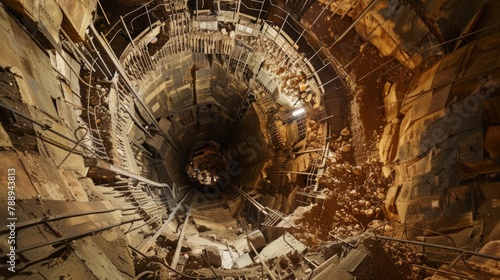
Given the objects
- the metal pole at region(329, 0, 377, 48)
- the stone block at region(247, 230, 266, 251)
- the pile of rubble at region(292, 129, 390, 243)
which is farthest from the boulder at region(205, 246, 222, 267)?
the metal pole at region(329, 0, 377, 48)

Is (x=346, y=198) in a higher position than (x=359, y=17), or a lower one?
lower

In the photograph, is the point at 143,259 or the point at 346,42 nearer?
the point at 143,259

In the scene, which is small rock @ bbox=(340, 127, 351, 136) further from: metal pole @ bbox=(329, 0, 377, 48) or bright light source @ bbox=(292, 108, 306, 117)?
metal pole @ bbox=(329, 0, 377, 48)

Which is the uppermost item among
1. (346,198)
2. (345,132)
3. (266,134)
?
(266,134)

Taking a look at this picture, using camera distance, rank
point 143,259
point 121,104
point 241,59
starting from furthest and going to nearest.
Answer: point 241,59, point 121,104, point 143,259

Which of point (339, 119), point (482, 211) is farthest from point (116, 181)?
point (482, 211)

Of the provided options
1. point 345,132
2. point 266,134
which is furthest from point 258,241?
point 266,134

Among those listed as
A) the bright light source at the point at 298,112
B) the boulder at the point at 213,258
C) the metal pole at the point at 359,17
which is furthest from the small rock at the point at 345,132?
the boulder at the point at 213,258

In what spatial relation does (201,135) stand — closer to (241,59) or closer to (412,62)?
(241,59)

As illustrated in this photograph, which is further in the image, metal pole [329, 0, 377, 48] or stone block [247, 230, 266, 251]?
metal pole [329, 0, 377, 48]

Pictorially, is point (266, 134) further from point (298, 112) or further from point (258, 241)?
point (258, 241)

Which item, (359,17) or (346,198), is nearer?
(346,198)
